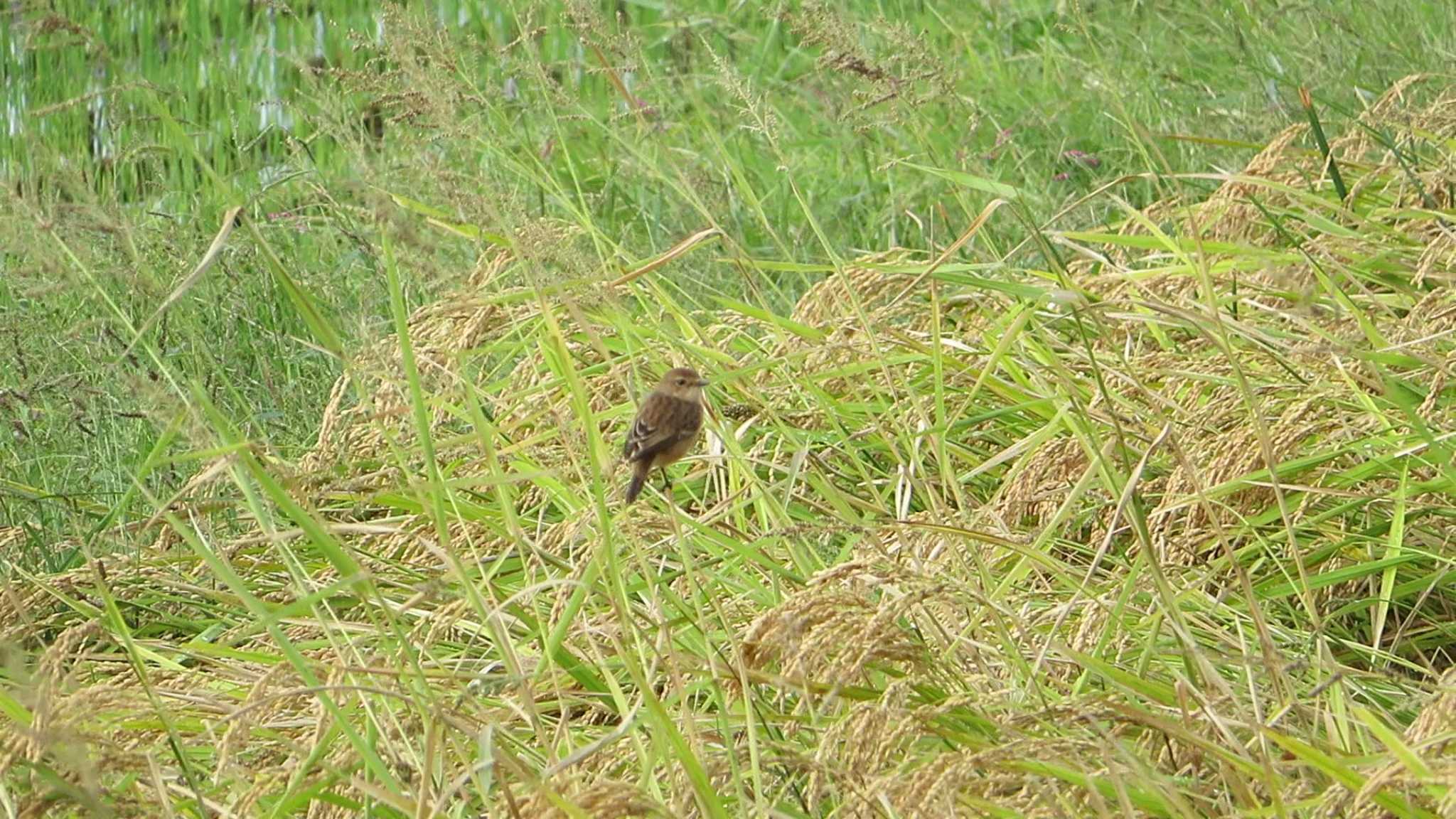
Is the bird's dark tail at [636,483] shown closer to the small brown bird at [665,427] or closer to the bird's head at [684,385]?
the small brown bird at [665,427]

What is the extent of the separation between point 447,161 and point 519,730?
358 centimetres

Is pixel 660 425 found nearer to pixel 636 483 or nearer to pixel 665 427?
pixel 665 427

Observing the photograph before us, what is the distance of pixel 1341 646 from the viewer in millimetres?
3406

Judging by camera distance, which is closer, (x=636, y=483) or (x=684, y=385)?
(x=636, y=483)

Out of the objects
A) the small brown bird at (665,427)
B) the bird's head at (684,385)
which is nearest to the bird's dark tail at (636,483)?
the small brown bird at (665,427)

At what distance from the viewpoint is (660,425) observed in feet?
12.5

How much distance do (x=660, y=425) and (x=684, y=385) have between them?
0.35 ft

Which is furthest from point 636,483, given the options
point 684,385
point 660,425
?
point 684,385

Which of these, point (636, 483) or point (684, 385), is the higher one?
point (684, 385)

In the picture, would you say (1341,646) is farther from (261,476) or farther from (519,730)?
(261,476)

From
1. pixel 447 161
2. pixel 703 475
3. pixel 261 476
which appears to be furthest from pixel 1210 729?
pixel 447 161

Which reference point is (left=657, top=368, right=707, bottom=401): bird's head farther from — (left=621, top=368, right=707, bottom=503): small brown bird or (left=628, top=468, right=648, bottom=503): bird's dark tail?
(left=628, top=468, right=648, bottom=503): bird's dark tail

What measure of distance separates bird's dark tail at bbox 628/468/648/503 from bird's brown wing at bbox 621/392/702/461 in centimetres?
3

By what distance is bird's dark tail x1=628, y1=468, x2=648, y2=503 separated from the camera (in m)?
3.65
